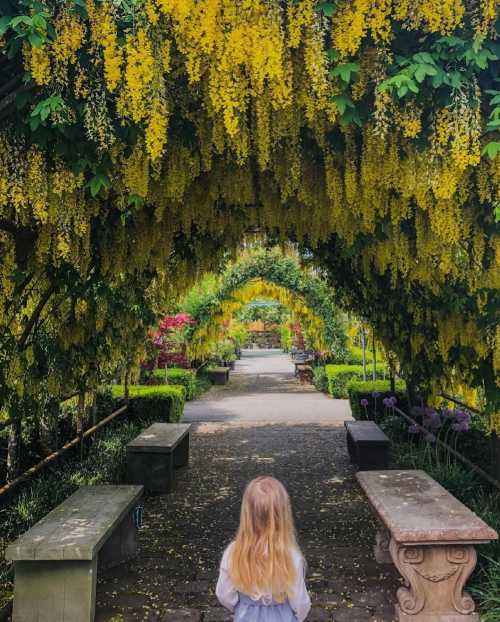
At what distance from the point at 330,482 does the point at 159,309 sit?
262 centimetres

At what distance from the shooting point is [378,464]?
5.66m

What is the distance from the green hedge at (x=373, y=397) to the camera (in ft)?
26.6

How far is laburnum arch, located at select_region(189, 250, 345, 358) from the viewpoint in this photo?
1278 cm

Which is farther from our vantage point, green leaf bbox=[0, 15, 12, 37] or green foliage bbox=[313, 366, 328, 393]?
green foliage bbox=[313, 366, 328, 393]

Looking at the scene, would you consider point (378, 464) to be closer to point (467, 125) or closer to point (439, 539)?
point (439, 539)

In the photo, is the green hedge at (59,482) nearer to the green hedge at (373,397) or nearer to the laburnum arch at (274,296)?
the green hedge at (373,397)

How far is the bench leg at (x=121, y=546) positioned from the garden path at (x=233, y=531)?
0.08 metres

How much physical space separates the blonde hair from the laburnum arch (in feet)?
33.9

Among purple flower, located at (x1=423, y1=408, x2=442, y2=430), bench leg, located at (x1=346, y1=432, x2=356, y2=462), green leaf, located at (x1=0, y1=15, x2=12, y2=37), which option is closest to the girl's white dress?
green leaf, located at (x1=0, y1=15, x2=12, y2=37)

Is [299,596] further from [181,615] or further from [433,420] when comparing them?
[433,420]

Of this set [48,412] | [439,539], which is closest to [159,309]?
[48,412]

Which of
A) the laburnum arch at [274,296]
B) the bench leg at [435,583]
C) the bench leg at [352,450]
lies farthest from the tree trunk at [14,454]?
the laburnum arch at [274,296]

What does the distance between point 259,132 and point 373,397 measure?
635 centimetres

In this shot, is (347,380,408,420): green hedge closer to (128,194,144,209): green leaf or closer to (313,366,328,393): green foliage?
(313,366,328,393): green foliage
